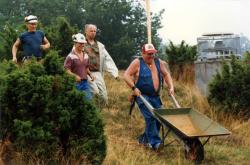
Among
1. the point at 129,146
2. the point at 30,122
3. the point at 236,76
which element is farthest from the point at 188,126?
the point at 236,76

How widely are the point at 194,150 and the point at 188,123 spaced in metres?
0.46

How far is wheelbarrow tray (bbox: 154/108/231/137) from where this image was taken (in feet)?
25.3

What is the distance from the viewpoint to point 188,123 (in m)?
8.10

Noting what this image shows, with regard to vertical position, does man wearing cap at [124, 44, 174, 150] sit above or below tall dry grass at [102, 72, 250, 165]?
above

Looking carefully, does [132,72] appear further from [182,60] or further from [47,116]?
Result: [182,60]

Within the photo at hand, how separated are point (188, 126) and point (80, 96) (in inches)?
82.8

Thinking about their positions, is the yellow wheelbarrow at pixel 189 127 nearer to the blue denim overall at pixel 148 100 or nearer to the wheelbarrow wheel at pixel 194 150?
the wheelbarrow wheel at pixel 194 150

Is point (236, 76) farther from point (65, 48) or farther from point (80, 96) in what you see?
point (80, 96)

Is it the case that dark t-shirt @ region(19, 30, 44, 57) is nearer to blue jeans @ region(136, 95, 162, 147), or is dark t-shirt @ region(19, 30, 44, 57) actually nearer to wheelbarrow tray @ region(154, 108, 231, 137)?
blue jeans @ region(136, 95, 162, 147)

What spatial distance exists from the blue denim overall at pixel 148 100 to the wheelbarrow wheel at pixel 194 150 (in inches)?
30.2

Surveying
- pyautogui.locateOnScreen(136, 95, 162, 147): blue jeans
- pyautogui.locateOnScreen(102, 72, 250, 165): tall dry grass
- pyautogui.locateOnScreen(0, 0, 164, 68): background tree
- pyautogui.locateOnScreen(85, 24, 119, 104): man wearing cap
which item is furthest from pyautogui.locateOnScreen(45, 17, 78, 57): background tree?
pyautogui.locateOnScreen(0, 0, 164, 68): background tree

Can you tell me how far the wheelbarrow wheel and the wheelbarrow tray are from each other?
0.11 metres

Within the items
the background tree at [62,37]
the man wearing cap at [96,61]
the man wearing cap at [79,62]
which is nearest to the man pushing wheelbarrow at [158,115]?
the man wearing cap at [79,62]

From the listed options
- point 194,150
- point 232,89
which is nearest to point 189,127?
point 194,150
